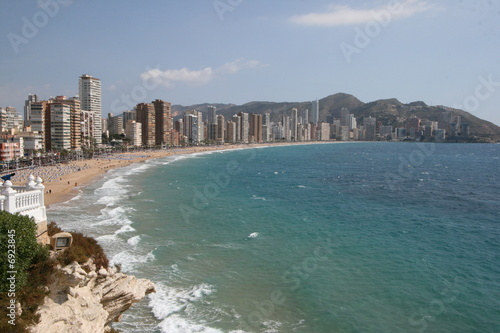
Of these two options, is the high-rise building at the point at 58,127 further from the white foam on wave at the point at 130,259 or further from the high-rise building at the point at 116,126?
the white foam on wave at the point at 130,259

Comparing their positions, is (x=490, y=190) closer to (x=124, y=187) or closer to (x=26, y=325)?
(x=124, y=187)

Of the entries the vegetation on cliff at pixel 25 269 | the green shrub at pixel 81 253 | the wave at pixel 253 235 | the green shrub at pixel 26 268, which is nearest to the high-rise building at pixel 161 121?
the wave at pixel 253 235

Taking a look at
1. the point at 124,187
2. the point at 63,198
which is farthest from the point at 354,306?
the point at 124,187

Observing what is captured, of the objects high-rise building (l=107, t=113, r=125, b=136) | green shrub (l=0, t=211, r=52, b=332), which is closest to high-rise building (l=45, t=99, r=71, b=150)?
high-rise building (l=107, t=113, r=125, b=136)

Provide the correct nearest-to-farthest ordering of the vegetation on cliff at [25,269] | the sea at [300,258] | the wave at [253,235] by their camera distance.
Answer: the vegetation on cliff at [25,269] → the sea at [300,258] → the wave at [253,235]

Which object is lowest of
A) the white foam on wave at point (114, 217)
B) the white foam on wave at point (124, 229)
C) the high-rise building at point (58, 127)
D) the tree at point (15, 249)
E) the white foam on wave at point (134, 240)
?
the white foam on wave at point (134, 240)
